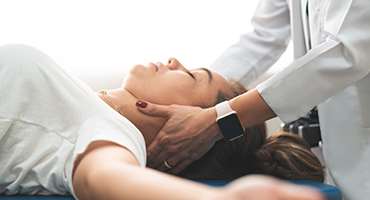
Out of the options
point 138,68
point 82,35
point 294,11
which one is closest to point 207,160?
point 138,68

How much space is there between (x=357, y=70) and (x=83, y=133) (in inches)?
30.7

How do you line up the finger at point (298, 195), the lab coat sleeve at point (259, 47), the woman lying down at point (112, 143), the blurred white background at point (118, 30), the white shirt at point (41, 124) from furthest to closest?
1. the blurred white background at point (118, 30)
2. the lab coat sleeve at point (259, 47)
3. the white shirt at point (41, 124)
4. the woman lying down at point (112, 143)
5. the finger at point (298, 195)

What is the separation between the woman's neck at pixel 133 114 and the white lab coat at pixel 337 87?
0.40 m

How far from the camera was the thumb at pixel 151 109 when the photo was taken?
1.07 m

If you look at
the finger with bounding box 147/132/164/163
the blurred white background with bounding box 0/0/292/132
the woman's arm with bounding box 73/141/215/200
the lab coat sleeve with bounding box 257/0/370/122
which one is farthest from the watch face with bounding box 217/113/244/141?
the blurred white background with bounding box 0/0/292/132

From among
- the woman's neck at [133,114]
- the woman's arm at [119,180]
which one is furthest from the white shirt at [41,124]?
the woman's neck at [133,114]

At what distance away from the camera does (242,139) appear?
3.93ft

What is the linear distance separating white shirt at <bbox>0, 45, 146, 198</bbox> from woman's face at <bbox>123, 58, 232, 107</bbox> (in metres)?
0.30

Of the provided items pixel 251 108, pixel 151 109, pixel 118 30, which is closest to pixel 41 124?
pixel 151 109

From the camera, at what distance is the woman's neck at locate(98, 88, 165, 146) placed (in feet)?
3.55

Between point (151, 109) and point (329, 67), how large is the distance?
59 centimetres

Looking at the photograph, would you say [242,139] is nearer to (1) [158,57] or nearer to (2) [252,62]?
(2) [252,62]

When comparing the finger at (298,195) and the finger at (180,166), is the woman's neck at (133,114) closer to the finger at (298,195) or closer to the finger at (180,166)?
the finger at (180,166)

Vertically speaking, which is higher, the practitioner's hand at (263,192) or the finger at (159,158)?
the practitioner's hand at (263,192)
